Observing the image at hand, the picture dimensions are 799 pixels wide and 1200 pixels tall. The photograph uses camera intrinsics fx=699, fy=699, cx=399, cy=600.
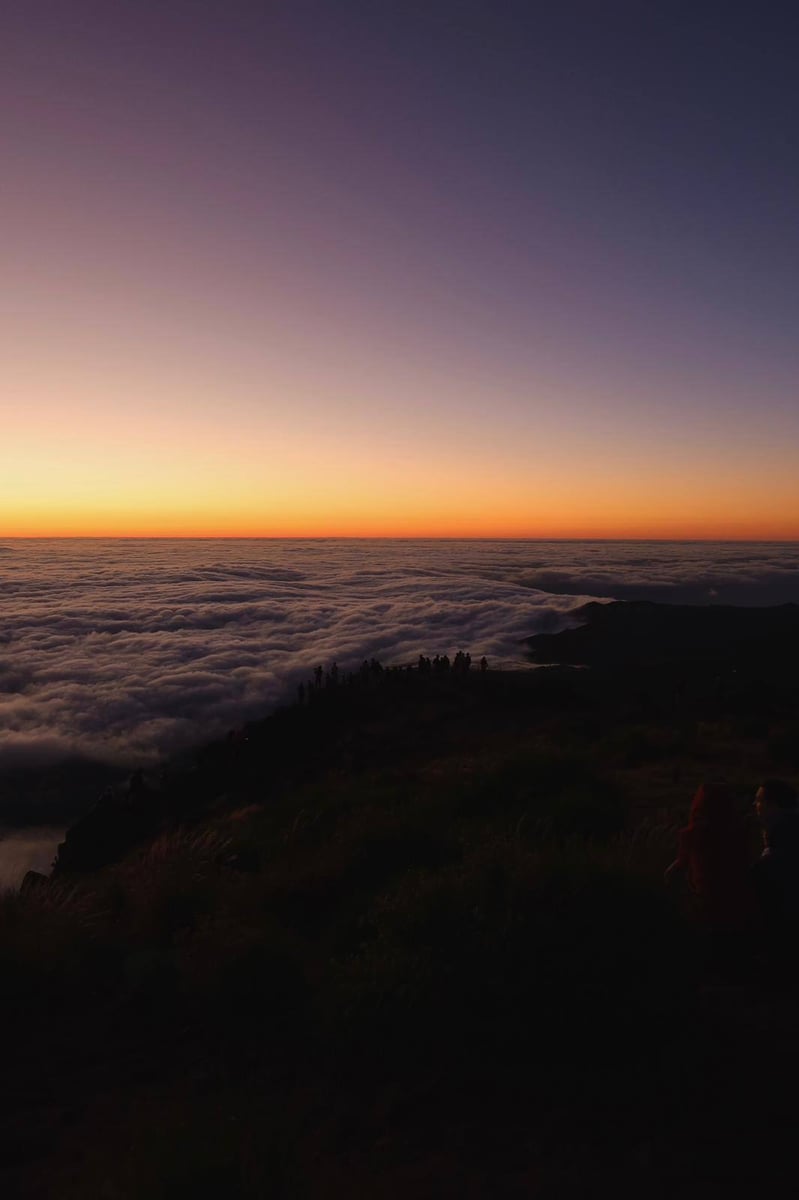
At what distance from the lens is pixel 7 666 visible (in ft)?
217

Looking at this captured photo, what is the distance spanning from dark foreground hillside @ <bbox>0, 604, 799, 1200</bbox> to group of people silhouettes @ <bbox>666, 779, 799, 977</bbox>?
278mm

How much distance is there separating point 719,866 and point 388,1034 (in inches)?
109

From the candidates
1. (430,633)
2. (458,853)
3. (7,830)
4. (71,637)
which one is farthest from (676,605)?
(458,853)

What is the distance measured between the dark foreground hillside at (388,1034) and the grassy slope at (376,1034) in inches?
0.6

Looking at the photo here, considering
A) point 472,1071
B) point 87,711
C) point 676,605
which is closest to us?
point 472,1071

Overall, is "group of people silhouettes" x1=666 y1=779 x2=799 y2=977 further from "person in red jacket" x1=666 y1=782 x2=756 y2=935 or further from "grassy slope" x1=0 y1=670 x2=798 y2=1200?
"grassy slope" x1=0 y1=670 x2=798 y2=1200

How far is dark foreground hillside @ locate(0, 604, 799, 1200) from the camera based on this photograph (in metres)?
3.23

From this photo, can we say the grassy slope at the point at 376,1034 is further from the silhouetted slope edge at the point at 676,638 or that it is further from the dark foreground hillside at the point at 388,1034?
Result: the silhouetted slope edge at the point at 676,638

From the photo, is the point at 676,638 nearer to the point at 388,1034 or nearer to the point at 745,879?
the point at 745,879

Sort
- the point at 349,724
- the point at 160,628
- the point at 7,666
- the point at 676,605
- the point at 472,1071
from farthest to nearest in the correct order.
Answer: the point at 676,605
the point at 160,628
the point at 7,666
the point at 349,724
the point at 472,1071

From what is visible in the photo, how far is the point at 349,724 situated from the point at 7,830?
22256mm

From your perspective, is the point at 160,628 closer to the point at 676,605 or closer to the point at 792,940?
the point at 792,940

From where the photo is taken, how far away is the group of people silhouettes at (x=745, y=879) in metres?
4.96

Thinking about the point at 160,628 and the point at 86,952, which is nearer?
the point at 86,952
